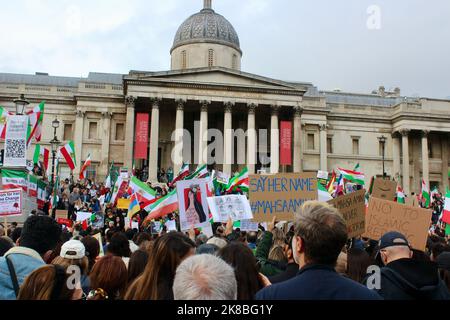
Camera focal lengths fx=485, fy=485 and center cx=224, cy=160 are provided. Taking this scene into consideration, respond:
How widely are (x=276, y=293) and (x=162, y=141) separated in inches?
1673

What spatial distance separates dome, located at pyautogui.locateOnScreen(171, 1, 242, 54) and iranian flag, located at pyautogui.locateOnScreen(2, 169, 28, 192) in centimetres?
3701

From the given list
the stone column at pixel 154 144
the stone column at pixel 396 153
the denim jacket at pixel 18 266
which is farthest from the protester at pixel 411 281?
the stone column at pixel 396 153

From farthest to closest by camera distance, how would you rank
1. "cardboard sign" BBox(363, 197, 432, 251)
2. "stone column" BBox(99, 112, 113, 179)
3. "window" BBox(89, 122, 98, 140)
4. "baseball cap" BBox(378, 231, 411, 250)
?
1. "window" BBox(89, 122, 98, 140)
2. "stone column" BBox(99, 112, 113, 179)
3. "cardboard sign" BBox(363, 197, 432, 251)
4. "baseball cap" BBox(378, 231, 411, 250)

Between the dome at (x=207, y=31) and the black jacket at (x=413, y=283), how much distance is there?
47.3 metres

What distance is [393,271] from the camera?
13.5 ft

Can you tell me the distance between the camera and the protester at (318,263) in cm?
285

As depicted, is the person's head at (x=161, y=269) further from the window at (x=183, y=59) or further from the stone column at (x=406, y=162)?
the stone column at (x=406, y=162)

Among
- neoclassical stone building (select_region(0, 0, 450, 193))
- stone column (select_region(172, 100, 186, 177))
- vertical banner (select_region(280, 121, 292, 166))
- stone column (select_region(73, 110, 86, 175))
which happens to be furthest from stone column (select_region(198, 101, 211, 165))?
stone column (select_region(73, 110, 86, 175))

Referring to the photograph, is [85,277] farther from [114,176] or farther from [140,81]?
[140,81]

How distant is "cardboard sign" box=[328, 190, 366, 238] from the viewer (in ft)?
21.3

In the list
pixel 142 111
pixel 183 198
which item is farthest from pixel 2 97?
pixel 183 198

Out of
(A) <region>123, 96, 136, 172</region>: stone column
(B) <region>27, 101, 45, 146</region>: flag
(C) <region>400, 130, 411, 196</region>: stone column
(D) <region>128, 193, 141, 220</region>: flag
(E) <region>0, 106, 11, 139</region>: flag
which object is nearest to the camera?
(D) <region>128, 193, 141, 220</region>: flag

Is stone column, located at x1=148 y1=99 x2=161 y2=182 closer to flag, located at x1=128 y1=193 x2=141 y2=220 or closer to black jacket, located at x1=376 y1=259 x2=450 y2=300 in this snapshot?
flag, located at x1=128 y1=193 x2=141 y2=220

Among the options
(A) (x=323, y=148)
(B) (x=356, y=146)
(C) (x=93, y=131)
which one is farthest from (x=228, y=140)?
(B) (x=356, y=146)
